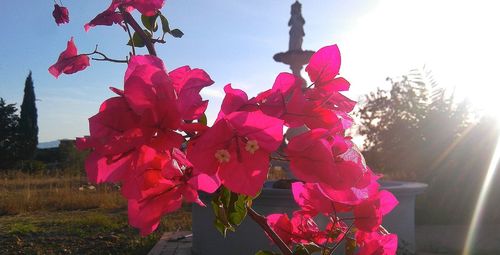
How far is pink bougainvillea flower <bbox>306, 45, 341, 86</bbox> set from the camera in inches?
18.6

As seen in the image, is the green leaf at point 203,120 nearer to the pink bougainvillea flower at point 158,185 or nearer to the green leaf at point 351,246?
the pink bougainvillea flower at point 158,185

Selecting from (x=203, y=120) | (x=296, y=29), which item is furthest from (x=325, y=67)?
(x=296, y=29)

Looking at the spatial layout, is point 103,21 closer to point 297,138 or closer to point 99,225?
point 297,138

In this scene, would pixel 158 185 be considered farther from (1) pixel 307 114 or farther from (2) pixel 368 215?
(2) pixel 368 215

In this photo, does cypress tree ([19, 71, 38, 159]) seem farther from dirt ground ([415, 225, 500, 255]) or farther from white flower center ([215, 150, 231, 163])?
white flower center ([215, 150, 231, 163])

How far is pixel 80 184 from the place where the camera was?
790 cm

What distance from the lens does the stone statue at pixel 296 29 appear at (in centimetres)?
529

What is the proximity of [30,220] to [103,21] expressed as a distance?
5.24 m

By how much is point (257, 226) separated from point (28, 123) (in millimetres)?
17763

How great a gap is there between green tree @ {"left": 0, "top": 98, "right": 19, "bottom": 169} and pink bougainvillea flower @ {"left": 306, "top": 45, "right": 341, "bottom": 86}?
56.6 ft

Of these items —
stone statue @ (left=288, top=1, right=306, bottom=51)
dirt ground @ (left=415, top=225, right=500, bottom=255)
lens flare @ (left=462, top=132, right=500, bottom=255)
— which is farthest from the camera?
stone statue @ (left=288, top=1, right=306, bottom=51)

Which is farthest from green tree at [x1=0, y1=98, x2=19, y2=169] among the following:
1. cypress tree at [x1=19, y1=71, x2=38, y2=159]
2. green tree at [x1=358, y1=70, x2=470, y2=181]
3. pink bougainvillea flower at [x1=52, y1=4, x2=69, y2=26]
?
pink bougainvillea flower at [x1=52, y1=4, x2=69, y2=26]

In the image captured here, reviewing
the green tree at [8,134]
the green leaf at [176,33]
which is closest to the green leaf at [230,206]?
the green leaf at [176,33]

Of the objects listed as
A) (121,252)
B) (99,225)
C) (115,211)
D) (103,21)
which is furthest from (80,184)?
(103,21)
